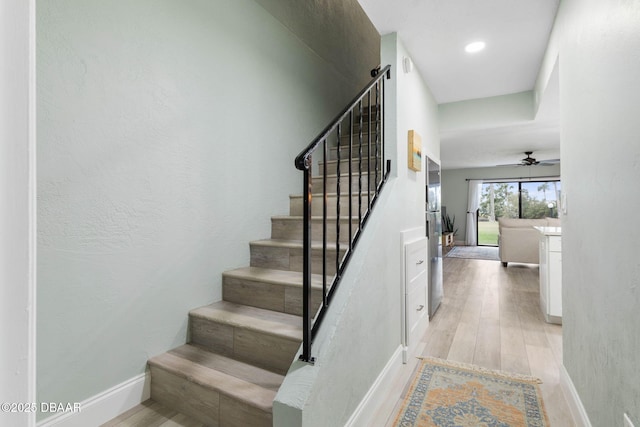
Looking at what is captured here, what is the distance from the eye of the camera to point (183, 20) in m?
2.01

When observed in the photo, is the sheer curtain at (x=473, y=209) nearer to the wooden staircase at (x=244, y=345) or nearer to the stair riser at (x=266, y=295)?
the wooden staircase at (x=244, y=345)

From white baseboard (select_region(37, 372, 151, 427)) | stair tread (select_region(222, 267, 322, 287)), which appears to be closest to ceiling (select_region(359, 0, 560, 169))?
stair tread (select_region(222, 267, 322, 287))

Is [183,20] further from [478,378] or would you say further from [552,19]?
[478,378]

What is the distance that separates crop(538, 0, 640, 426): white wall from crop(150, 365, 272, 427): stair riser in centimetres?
138

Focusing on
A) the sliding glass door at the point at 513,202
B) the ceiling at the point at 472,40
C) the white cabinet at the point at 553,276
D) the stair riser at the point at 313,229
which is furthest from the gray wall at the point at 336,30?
the sliding glass door at the point at 513,202

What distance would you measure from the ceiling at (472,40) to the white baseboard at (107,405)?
8.74 feet

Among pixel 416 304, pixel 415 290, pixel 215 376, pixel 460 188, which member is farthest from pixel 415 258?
pixel 460 188

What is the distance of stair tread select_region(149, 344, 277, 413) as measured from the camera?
143 centimetres

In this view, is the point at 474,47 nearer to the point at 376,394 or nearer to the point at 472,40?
the point at 472,40

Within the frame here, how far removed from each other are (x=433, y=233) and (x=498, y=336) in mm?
1129

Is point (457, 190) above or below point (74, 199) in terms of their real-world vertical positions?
above

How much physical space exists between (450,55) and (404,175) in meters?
1.15
